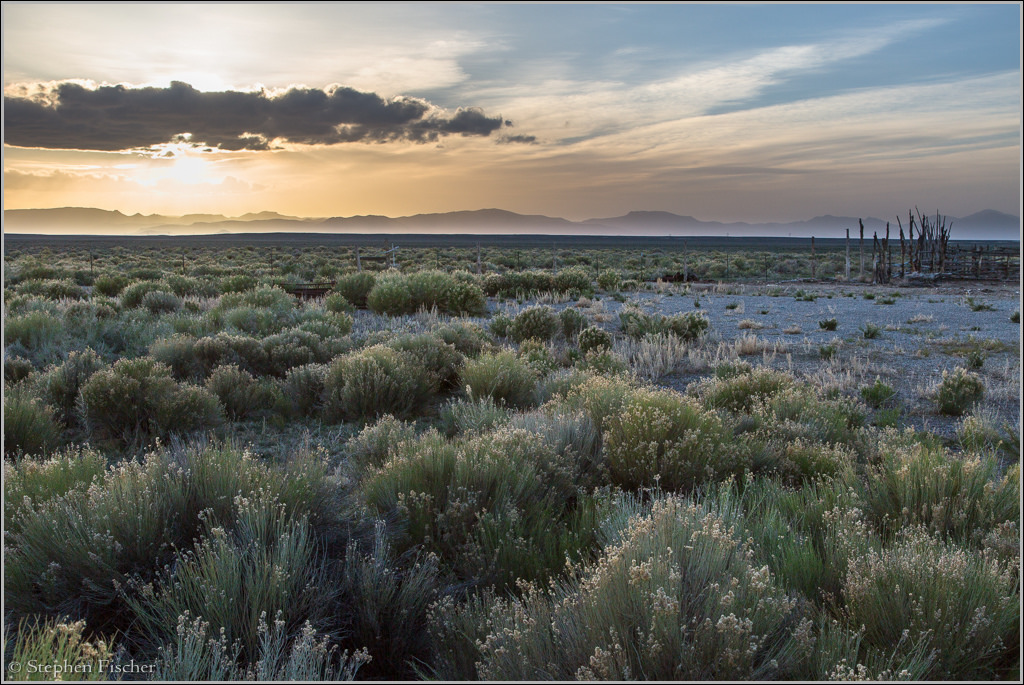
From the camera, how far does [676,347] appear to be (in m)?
9.68

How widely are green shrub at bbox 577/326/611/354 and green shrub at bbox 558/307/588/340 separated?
91 centimetres

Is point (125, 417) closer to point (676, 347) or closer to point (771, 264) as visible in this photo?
point (676, 347)

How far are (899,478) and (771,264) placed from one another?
44.8 m

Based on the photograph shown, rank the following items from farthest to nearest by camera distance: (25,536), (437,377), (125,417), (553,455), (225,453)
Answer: (437,377)
(125,417)
(553,455)
(225,453)
(25,536)

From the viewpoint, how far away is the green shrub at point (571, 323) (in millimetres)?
11164

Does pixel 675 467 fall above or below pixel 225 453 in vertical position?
below

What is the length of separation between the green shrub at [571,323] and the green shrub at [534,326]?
0.18 m

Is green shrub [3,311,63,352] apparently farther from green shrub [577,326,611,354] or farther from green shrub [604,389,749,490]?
green shrub [604,389,749,490]

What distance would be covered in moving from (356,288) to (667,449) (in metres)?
12.6

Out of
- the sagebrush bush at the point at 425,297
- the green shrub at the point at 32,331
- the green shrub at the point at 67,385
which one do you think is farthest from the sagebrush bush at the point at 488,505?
the sagebrush bush at the point at 425,297

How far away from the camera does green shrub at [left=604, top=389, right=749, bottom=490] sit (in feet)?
15.2

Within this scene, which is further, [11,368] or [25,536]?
[11,368]

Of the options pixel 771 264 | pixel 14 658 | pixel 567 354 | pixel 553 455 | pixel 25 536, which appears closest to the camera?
pixel 14 658

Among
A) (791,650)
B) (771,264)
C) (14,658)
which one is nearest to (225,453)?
(14,658)
